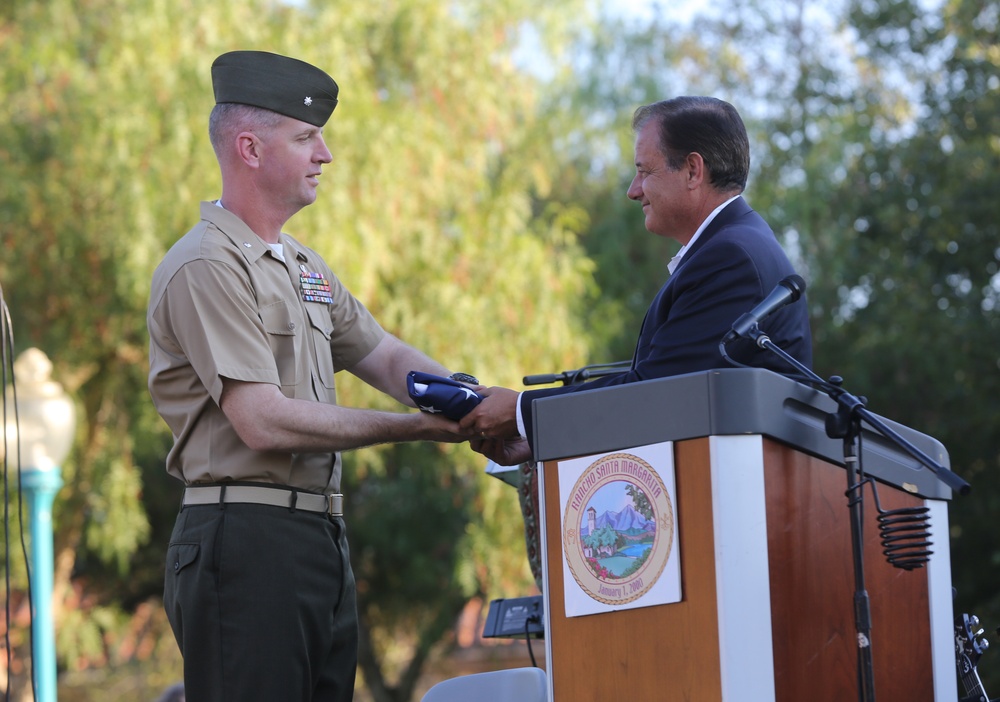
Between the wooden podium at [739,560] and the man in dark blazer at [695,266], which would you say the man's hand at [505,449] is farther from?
the wooden podium at [739,560]

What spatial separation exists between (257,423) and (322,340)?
478 millimetres

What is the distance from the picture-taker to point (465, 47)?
12.0 metres

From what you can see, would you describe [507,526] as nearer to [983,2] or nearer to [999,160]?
[999,160]

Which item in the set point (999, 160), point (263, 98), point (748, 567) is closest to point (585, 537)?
point (748, 567)

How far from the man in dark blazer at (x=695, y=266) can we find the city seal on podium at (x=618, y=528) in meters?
0.36

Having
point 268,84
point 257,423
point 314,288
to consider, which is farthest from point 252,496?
point 268,84

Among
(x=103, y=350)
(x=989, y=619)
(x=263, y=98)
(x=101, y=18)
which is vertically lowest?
(x=989, y=619)

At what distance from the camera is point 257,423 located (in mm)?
3045

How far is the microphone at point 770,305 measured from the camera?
8.05 ft

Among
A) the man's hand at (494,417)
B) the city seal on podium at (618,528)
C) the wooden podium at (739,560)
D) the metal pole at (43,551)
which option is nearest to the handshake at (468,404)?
the man's hand at (494,417)

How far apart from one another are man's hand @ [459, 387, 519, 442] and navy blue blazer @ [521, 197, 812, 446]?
278mm

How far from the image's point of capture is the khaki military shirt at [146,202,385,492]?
3104 millimetres

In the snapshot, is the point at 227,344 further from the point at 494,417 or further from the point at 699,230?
the point at 699,230

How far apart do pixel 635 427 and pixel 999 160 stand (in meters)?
10.6
